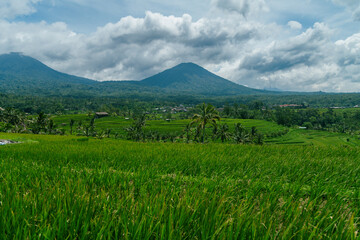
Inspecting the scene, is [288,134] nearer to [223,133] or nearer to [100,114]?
[223,133]

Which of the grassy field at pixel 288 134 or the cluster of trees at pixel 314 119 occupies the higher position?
the cluster of trees at pixel 314 119

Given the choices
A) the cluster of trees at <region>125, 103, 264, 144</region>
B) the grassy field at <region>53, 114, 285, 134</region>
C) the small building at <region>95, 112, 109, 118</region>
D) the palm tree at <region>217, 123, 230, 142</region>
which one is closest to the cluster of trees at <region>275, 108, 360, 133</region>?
the grassy field at <region>53, 114, 285, 134</region>

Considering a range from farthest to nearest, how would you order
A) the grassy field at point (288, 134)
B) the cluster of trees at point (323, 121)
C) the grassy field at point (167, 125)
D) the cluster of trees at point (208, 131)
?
the cluster of trees at point (323, 121) → the grassy field at point (167, 125) → the grassy field at point (288, 134) → the cluster of trees at point (208, 131)

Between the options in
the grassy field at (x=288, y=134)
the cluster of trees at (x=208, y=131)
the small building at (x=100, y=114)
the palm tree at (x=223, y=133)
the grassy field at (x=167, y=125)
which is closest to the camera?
the cluster of trees at (x=208, y=131)

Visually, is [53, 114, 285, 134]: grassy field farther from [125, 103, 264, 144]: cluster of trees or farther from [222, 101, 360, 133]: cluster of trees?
[222, 101, 360, 133]: cluster of trees

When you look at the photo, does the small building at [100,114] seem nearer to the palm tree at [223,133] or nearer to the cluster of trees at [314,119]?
the cluster of trees at [314,119]

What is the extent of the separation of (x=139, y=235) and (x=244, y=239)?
0.86m

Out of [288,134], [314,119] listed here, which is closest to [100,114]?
[288,134]

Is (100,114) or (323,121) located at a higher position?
(100,114)

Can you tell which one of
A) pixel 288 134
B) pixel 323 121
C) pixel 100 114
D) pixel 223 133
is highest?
pixel 100 114

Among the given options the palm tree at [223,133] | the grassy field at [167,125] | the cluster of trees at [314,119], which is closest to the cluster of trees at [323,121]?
the cluster of trees at [314,119]

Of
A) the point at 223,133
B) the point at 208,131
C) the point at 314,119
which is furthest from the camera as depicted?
the point at 314,119

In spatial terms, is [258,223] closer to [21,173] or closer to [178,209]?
[178,209]

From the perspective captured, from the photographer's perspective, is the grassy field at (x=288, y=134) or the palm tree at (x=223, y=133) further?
the grassy field at (x=288, y=134)
